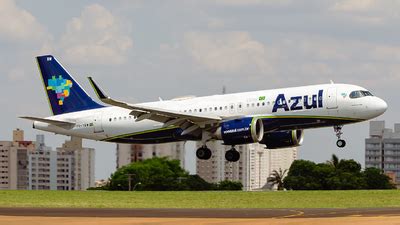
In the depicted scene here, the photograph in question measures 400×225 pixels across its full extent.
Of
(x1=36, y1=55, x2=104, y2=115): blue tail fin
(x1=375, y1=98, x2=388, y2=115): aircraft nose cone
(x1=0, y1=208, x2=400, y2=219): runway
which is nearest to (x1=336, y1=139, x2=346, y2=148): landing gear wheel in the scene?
(x1=375, y1=98, x2=388, y2=115): aircraft nose cone

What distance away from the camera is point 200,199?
8044 centimetres

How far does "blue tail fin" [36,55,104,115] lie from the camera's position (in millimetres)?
92625

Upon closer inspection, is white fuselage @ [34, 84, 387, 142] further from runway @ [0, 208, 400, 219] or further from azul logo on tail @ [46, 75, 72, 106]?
runway @ [0, 208, 400, 219]

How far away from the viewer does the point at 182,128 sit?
282 feet

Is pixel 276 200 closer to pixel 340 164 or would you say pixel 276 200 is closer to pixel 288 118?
pixel 288 118

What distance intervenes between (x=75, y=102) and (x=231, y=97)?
1497 centimetres

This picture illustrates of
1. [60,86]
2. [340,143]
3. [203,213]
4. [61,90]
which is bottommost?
[203,213]

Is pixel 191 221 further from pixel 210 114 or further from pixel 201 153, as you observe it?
pixel 201 153

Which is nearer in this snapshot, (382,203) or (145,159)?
(382,203)

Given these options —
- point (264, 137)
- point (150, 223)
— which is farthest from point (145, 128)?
point (150, 223)

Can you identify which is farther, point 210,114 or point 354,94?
point 210,114

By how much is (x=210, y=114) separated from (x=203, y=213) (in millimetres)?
20225

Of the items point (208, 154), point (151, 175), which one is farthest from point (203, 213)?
point (151, 175)

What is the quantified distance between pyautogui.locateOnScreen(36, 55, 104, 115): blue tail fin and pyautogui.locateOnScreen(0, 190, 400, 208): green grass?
341 inches
